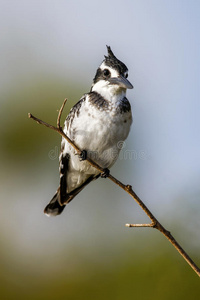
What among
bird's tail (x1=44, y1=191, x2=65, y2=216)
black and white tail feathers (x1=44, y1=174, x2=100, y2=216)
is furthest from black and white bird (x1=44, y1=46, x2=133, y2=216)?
bird's tail (x1=44, y1=191, x2=65, y2=216)

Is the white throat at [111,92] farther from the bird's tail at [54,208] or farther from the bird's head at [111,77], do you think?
the bird's tail at [54,208]

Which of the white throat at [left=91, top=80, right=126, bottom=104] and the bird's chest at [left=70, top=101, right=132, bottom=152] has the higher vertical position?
the white throat at [left=91, top=80, right=126, bottom=104]

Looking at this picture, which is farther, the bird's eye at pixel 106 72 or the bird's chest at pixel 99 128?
the bird's eye at pixel 106 72

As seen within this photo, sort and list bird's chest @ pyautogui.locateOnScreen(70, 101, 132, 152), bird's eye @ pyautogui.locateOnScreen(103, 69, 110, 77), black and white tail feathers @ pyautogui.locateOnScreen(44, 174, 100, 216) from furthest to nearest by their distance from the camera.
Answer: black and white tail feathers @ pyautogui.locateOnScreen(44, 174, 100, 216) < bird's eye @ pyautogui.locateOnScreen(103, 69, 110, 77) < bird's chest @ pyautogui.locateOnScreen(70, 101, 132, 152)

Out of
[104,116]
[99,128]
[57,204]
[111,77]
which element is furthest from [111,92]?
[57,204]

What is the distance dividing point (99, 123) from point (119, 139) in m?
0.26

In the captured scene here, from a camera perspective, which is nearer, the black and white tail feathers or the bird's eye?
the bird's eye

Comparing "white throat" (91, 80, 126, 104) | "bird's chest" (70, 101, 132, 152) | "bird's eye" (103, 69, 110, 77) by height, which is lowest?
"bird's chest" (70, 101, 132, 152)

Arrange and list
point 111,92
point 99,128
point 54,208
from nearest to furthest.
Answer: point 99,128, point 111,92, point 54,208

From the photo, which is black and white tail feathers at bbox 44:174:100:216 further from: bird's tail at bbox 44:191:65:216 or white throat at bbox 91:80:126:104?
white throat at bbox 91:80:126:104

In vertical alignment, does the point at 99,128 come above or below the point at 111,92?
below

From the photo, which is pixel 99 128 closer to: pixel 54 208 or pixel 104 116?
pixel 104 116

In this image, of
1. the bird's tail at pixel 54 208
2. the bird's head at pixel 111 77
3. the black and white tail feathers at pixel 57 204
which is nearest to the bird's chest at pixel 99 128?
the bird's head at pixel 111 77

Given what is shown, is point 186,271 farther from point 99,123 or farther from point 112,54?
point 112,54
